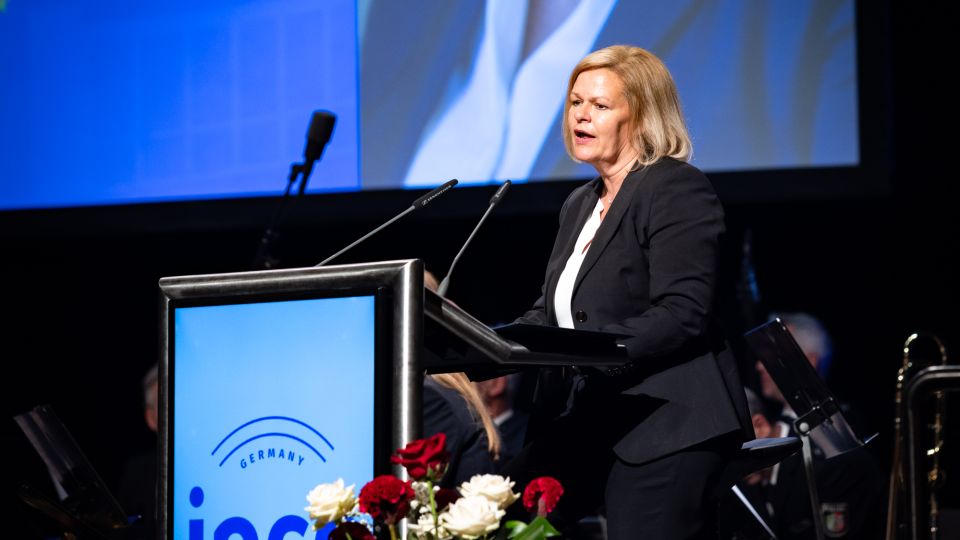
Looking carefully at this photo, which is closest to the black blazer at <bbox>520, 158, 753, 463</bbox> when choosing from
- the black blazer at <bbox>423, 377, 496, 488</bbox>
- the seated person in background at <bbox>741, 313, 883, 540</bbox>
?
the black blazer at <bbox>423, 377, 496, 488</bbox>

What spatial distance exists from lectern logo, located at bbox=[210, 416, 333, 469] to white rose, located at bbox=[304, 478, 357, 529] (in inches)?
10.6

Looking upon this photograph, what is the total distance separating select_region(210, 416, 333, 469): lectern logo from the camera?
1.94 meters

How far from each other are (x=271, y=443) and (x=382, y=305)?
0.32 metres

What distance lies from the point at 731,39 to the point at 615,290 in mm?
2922

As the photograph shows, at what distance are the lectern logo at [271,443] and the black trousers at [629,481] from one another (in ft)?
1.74

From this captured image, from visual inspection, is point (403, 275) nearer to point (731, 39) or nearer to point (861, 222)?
point (731, 39)

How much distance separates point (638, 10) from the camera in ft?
16.4

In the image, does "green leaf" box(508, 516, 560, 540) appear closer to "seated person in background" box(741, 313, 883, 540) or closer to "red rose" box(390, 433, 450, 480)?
"red rose" box(390, 433, 450, 480)

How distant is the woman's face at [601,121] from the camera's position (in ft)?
7.95

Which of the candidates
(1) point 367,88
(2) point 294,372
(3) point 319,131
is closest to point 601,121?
(2) point 294,372

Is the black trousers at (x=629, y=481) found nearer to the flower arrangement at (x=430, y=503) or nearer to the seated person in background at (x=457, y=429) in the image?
the flower arrangement at (x=430, y=503)

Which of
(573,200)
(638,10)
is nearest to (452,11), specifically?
(638,10)

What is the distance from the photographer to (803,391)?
3.56 meters

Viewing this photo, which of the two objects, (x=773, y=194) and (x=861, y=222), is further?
(x=861, y=222)
